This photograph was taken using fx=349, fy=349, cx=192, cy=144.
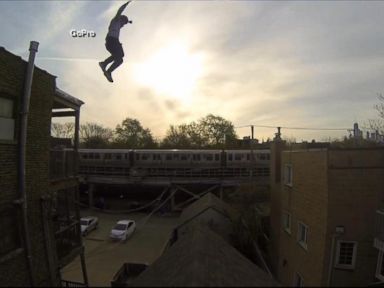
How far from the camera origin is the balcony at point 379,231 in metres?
10.3

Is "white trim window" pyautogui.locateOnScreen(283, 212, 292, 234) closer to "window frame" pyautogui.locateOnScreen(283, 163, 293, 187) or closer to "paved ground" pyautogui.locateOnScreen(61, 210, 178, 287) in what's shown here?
"window frame" pyautogui.locateOnScreen(283, 163, 293, 187)

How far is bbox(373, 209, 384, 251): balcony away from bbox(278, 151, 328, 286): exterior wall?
58.6 inches

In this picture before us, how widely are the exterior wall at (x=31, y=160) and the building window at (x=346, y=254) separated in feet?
28.7

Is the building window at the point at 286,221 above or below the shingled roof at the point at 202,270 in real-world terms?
below

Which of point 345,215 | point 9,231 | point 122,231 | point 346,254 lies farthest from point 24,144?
point 122,231

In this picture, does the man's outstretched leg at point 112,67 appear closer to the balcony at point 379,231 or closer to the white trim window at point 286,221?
the balcony at point 379,231

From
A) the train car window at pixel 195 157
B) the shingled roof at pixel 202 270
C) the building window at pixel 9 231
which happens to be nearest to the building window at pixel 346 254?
the shingled roof at pixel 202 270

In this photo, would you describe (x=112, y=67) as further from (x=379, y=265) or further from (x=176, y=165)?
(x=176, y=165)

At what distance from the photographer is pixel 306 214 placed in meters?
13.2

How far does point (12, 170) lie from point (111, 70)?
391cm

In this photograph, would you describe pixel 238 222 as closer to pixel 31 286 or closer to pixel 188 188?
pixel 31 286

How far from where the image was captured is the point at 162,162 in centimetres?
4019

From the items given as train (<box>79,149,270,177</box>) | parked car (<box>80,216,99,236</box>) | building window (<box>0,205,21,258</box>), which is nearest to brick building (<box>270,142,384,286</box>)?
building window (<box>0,205,21,258</box>)

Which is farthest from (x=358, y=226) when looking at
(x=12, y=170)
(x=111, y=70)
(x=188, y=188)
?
(x=188, y=188)
